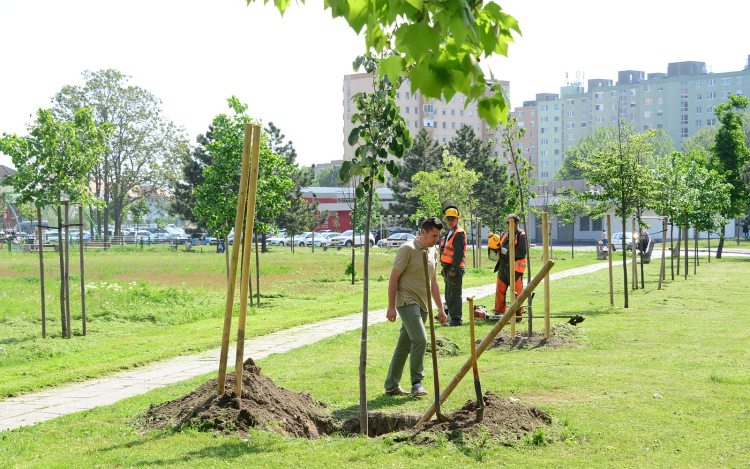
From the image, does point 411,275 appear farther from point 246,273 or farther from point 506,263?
point 506,263

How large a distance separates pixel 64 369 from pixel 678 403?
7494 mm

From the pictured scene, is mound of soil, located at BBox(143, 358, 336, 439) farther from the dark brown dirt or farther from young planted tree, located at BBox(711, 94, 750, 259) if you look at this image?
young planted tree, located at BBox(711, 94, 750, 259)

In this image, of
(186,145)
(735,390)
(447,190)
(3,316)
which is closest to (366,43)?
(735,390)

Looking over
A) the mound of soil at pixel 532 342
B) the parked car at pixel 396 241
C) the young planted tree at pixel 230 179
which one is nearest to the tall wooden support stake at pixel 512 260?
the mound of soil at pixel 532 342

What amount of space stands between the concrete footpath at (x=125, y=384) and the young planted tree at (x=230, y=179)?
554 centimetres

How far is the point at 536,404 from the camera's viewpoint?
6562mm

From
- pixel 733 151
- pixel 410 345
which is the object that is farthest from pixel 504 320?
pixel 733 151

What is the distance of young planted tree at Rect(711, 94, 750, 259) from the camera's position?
40062mm

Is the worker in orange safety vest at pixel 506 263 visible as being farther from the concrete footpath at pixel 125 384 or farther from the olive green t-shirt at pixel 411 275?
the olive green t-shirt at pixel 411 275

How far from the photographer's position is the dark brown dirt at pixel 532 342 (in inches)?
398

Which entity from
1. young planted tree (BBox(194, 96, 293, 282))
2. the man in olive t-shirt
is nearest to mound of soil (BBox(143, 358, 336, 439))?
the man in olive t-shirt

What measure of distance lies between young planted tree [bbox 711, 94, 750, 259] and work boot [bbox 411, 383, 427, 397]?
37350mm

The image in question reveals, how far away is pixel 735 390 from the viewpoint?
22.9ft

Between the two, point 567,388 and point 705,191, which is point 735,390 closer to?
point 567,388
